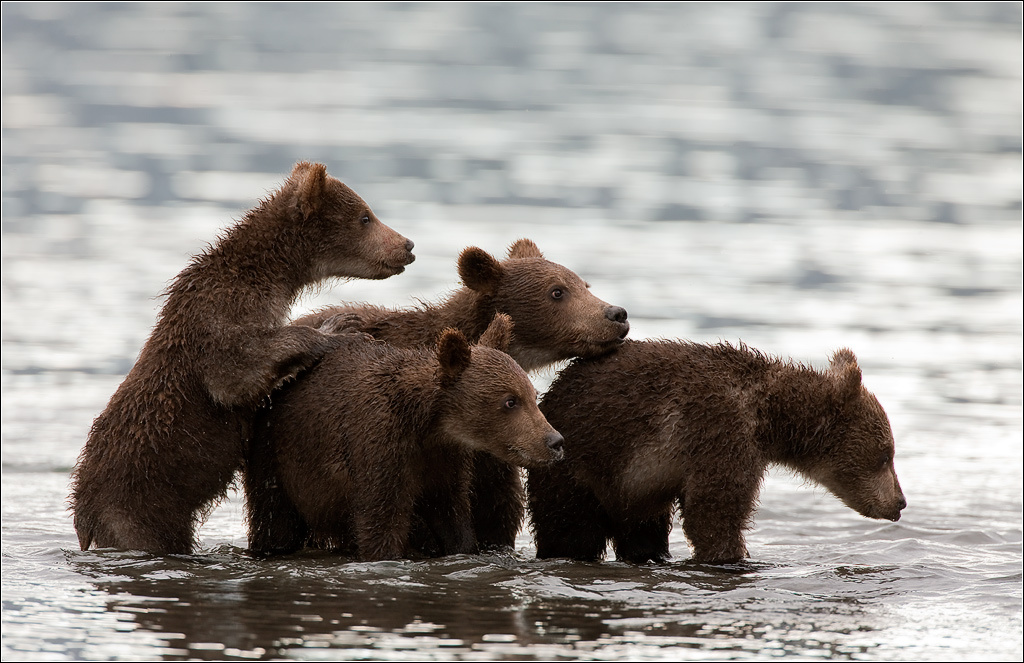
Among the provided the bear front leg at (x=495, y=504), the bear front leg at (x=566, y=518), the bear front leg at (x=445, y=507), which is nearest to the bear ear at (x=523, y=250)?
the bear front leg at (x=495, y=504)

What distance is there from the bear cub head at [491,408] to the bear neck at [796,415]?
5.45ft

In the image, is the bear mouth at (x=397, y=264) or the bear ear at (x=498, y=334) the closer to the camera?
the bear ear at (x=498, y=334)

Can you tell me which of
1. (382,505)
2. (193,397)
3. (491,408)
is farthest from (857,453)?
(193,397)

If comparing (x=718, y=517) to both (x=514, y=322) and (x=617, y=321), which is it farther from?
(x=514, y=322)

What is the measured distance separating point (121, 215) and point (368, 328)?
13.1 meters

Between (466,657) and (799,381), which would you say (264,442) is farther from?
(799,381)

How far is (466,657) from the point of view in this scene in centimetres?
929

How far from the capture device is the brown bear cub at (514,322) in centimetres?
1216

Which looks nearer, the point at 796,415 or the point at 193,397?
the point at 193,397

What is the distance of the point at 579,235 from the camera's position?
23.9 meters

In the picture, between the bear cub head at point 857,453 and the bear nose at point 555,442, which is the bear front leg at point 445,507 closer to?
the bear nose at point 555,442

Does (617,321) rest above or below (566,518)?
above

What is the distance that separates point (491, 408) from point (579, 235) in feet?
42.2

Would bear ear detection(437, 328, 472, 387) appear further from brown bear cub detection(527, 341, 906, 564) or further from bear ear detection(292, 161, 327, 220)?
bear ear detection(292, 161, 327, 220)
